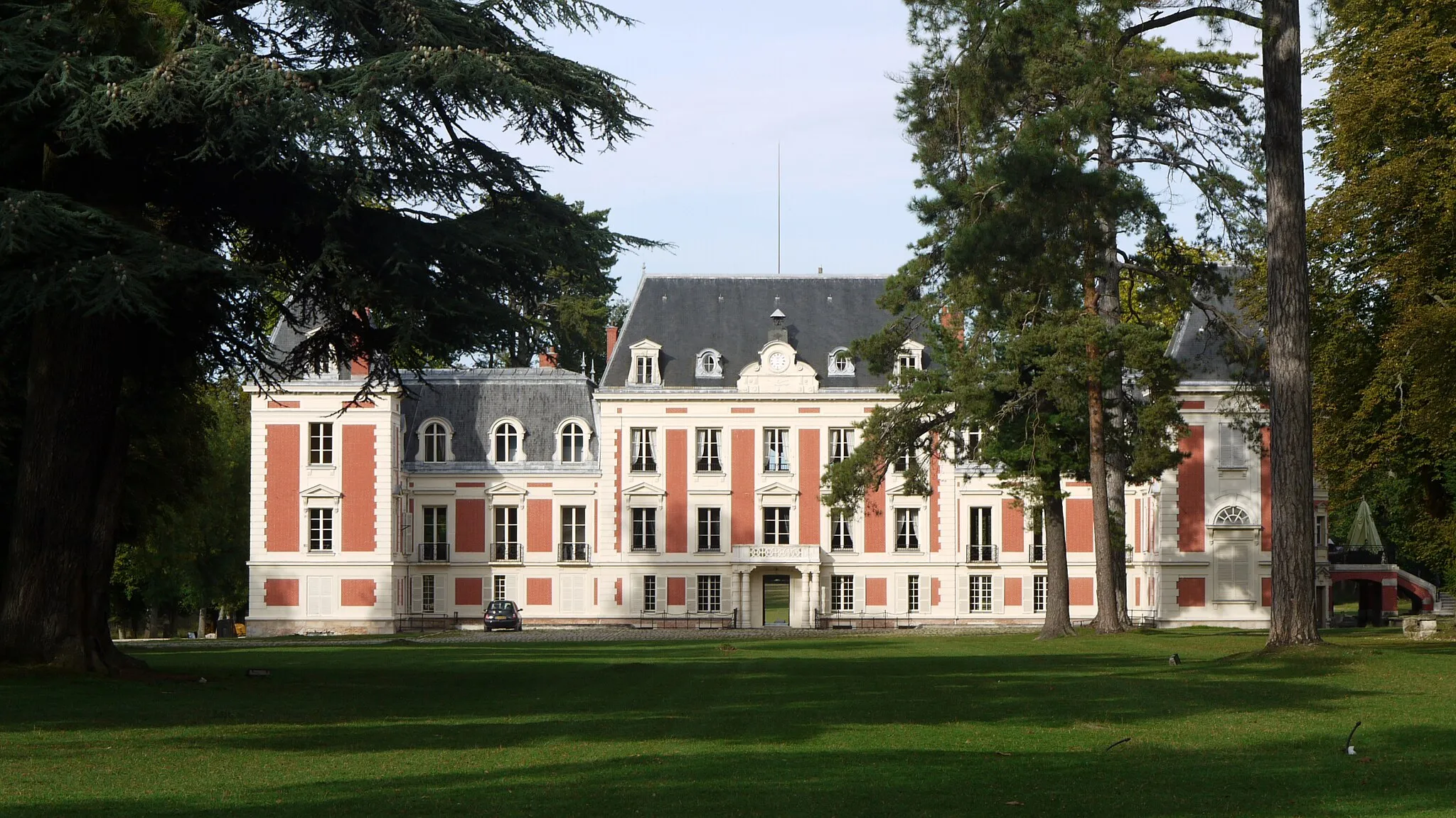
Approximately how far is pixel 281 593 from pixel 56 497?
37334 millimetres

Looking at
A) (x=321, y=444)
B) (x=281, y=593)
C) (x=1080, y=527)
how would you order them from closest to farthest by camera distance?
(x=281, y=593), (x=321, y=444), (x=1080, y=527)

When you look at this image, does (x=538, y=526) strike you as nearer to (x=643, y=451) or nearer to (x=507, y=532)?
(x=507, y=532)

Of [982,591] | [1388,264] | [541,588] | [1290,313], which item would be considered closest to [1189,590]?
[982,591]

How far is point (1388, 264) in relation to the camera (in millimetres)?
28906

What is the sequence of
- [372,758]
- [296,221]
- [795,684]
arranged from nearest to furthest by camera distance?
[372,758] < [296,221] < [795,684]

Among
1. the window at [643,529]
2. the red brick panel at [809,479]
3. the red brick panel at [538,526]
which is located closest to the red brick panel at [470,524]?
the red brick panel at [538,526]

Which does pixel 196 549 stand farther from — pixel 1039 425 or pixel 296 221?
pixel 296 221

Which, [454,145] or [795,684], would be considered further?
[795,684]

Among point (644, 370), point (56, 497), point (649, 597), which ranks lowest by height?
point (649, 597)

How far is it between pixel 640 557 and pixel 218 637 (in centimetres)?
1407

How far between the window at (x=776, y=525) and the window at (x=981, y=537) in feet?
20.7

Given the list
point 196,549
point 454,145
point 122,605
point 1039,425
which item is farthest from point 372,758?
point 122,605

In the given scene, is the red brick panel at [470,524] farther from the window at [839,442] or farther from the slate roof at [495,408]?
the window at [839,442]

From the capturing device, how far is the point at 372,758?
1275 cm
